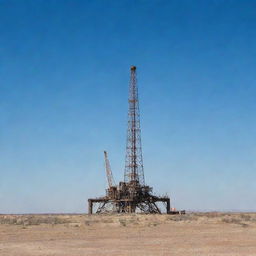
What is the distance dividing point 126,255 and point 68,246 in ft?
16.7

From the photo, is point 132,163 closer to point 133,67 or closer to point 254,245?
point 133,67

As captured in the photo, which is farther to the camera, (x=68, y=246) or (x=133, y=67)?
(x=133, y=67)

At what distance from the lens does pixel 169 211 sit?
87062mm

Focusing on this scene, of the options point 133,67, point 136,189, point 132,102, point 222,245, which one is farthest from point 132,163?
point 222,245

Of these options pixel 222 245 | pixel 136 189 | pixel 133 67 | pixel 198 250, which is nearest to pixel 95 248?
pixel 198 250

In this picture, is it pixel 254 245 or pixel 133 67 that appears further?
pixel 133 67

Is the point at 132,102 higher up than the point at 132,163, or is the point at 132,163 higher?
the point at 132,102

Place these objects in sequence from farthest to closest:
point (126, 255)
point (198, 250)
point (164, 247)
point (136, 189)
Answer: point (136, 189)
point (164, 247)
point (198, 250)
point (126, 255)

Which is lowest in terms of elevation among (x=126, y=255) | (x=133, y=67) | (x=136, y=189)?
(x=126, y=255)

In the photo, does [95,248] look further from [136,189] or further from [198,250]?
[136,189]

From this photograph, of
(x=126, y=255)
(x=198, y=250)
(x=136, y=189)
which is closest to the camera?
(x=126, y=255)

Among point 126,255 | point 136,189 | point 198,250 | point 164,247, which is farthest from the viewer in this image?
point 136,189

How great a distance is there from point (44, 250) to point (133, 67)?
69.5 metres

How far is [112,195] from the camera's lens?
86438 mm
